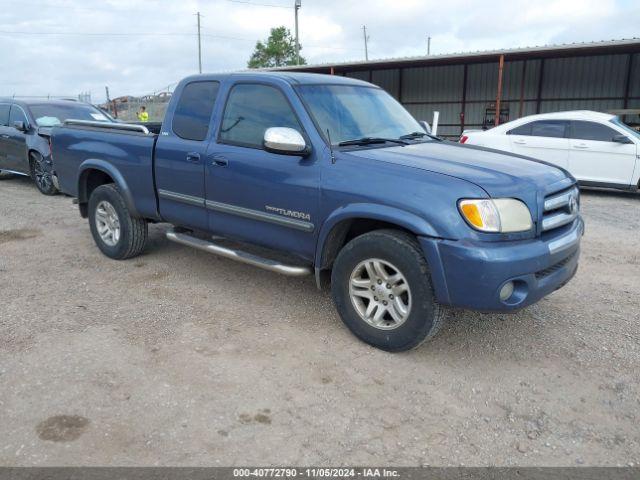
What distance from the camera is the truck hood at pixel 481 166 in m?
3.40

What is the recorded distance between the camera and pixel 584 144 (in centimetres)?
988

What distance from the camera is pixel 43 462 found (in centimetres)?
262

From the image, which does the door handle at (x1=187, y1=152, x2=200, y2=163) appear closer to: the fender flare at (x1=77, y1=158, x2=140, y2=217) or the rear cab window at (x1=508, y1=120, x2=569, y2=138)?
the fender flare at (x1=77, y1=158, x2=140, y2=217)

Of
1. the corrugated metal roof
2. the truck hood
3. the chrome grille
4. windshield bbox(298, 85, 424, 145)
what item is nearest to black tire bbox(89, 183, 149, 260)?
windshield bbox(298, 85, 424, 145)

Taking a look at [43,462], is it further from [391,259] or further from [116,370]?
[391,259]

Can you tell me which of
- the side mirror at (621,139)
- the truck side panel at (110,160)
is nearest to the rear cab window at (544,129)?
the side mirror at (621,139)

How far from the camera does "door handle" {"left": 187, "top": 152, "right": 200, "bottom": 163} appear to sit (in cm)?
466

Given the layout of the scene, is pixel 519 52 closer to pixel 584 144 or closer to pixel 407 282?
pixel 584 144

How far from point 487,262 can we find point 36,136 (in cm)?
940

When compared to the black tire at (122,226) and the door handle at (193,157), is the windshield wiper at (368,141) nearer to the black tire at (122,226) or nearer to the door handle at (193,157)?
the door handle at (193,157)

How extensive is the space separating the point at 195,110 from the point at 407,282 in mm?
2600

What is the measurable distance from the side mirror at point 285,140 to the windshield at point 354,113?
231mm

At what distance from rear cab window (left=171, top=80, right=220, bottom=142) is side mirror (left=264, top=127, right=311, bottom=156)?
3.49ft

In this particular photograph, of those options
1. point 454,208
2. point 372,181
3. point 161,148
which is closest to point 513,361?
point 454,208
